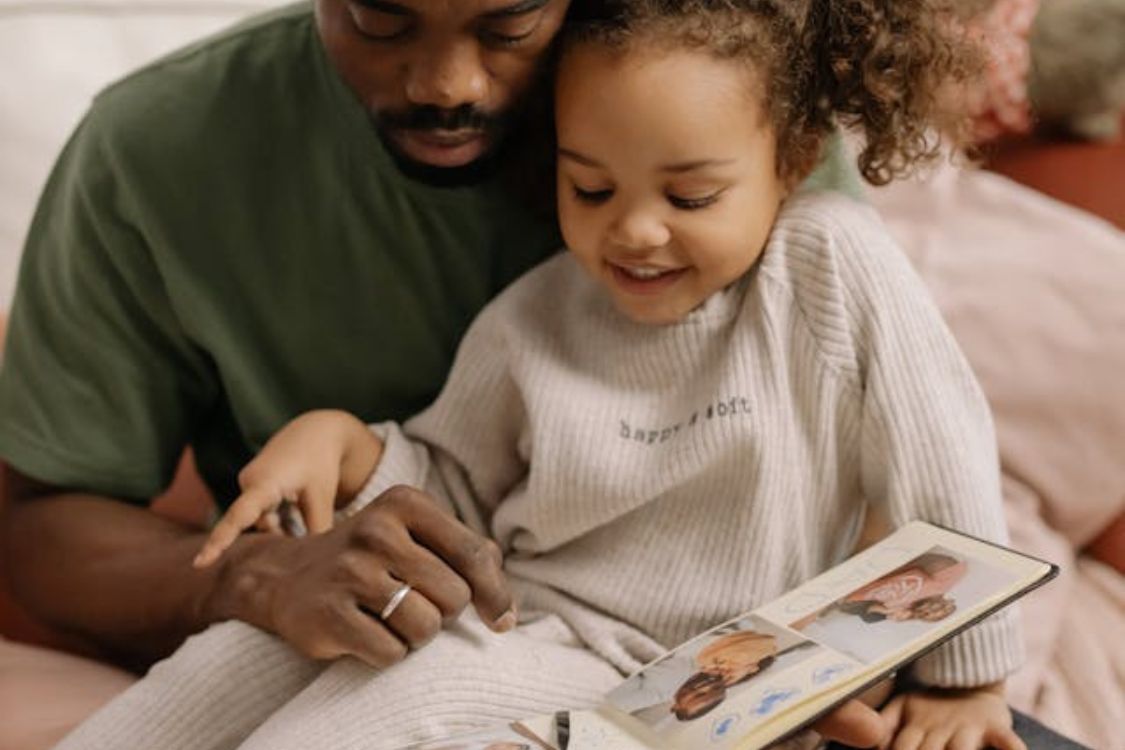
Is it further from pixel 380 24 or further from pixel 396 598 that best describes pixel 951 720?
pixel 380 24

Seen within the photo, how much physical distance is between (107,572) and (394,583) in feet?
1.30

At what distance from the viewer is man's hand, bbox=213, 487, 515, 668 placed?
39.6 inches

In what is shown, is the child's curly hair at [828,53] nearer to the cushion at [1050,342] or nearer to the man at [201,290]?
the man at [201,290]

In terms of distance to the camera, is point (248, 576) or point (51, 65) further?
point (51, 65)

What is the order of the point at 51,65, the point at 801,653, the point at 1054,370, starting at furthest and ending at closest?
the point at 51,65
the point at 1054,370
the point at 801,653

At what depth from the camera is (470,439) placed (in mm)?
1245

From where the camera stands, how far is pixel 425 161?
3.77 ft

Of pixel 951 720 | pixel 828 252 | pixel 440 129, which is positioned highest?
pixel 440 129

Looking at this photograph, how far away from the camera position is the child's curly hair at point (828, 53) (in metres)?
1.07

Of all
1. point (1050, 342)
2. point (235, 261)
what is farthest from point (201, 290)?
point (1050, 342)

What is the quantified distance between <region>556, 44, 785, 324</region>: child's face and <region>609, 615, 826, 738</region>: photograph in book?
10.5 inches

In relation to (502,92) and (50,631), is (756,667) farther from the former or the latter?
(50,631)

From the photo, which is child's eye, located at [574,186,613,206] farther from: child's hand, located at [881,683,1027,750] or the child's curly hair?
child's hand, located at [881,683,1027,750]

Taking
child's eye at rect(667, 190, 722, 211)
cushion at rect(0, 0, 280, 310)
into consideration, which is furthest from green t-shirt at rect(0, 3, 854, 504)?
cushion at rect(0, 0, 280, 310)
